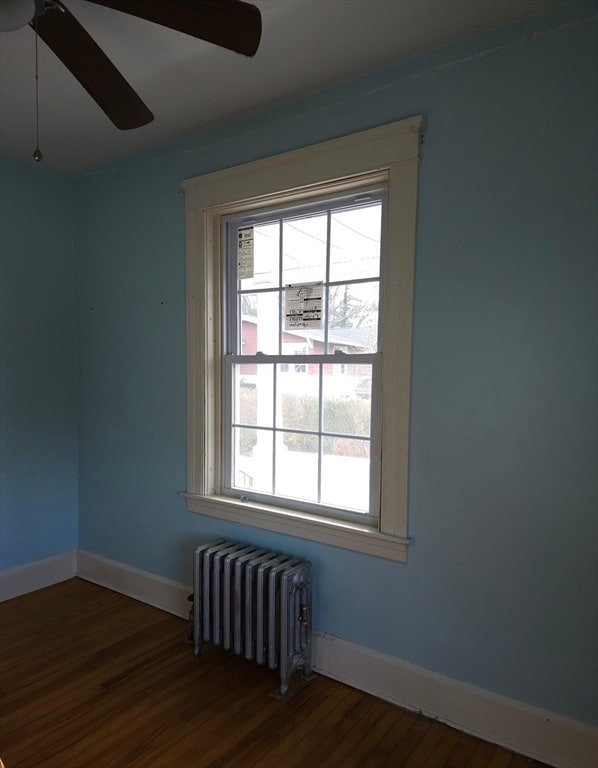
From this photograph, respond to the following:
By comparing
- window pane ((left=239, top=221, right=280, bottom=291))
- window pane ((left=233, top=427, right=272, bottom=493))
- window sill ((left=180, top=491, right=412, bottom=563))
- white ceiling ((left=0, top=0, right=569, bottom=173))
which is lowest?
window sill ((left=180, top=491, right=412, bottom=563))

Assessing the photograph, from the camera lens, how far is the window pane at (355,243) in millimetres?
2227

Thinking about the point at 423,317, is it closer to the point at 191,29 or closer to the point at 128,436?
the point at 191,29

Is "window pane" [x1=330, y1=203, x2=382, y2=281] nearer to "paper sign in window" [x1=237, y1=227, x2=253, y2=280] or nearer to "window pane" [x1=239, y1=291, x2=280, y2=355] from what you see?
"window pane" [x1=239, y1=291, x2=280, y2=355]

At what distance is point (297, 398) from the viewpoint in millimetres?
2479

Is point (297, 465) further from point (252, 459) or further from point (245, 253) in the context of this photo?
point (245, 253)

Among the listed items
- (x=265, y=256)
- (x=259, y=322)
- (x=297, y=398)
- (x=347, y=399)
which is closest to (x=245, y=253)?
(x=265, y=256)

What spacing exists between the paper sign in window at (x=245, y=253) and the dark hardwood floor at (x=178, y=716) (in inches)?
77.2

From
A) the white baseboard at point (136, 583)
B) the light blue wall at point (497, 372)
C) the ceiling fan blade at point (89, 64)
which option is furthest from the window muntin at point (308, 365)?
the ceiling fan blade at point (89, 64)

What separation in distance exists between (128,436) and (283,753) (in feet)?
6.36

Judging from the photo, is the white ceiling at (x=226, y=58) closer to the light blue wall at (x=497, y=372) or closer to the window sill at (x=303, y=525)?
the light blue wall at (x=497, y=372)

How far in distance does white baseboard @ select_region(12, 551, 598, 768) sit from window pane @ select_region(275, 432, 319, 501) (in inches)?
26.2

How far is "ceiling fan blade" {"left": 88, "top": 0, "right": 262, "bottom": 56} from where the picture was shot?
135 cm

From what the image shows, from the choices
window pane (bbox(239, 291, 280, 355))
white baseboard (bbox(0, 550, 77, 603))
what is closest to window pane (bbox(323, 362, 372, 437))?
window pane (bbox(239, 291, 280, 355))

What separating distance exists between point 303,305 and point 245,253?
1.61 feet
